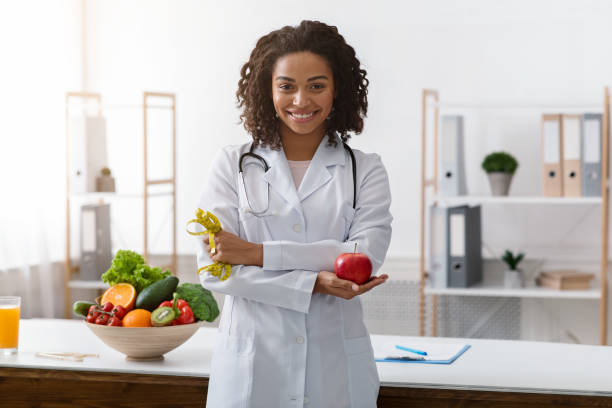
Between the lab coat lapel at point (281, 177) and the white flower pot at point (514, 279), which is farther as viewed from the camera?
the white flower pot at point (514, 279)

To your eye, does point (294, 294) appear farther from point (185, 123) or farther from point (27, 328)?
point (185, 123)

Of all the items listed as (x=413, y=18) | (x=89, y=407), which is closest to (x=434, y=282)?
(x=413, y=18)

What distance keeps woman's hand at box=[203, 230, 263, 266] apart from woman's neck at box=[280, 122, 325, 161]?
24 centimetres

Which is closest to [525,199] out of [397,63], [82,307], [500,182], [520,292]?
[500,182]

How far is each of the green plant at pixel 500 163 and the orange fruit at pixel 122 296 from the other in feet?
6.92

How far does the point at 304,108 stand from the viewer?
1618 mm

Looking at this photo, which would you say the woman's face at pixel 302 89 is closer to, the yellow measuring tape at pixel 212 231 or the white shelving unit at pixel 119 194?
the yellow measuring tape at pixel 212 231

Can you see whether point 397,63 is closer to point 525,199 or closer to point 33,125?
point 525,199

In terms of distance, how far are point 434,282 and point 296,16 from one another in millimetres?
1475

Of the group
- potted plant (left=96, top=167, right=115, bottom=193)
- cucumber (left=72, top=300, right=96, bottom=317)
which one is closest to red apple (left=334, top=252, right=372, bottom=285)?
cucumber (left=72, top=300, right=96, bottom=317)

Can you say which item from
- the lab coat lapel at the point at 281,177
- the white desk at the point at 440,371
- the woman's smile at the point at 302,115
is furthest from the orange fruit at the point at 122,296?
the woman's smile at the point at 302,115

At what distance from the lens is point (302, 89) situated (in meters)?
1.61

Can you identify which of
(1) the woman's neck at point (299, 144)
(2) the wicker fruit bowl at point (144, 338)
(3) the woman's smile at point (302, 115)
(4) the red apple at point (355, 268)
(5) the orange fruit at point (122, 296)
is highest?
(3) the woman's smile at point (302, 115)

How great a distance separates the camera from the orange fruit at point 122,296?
76.4 inches
